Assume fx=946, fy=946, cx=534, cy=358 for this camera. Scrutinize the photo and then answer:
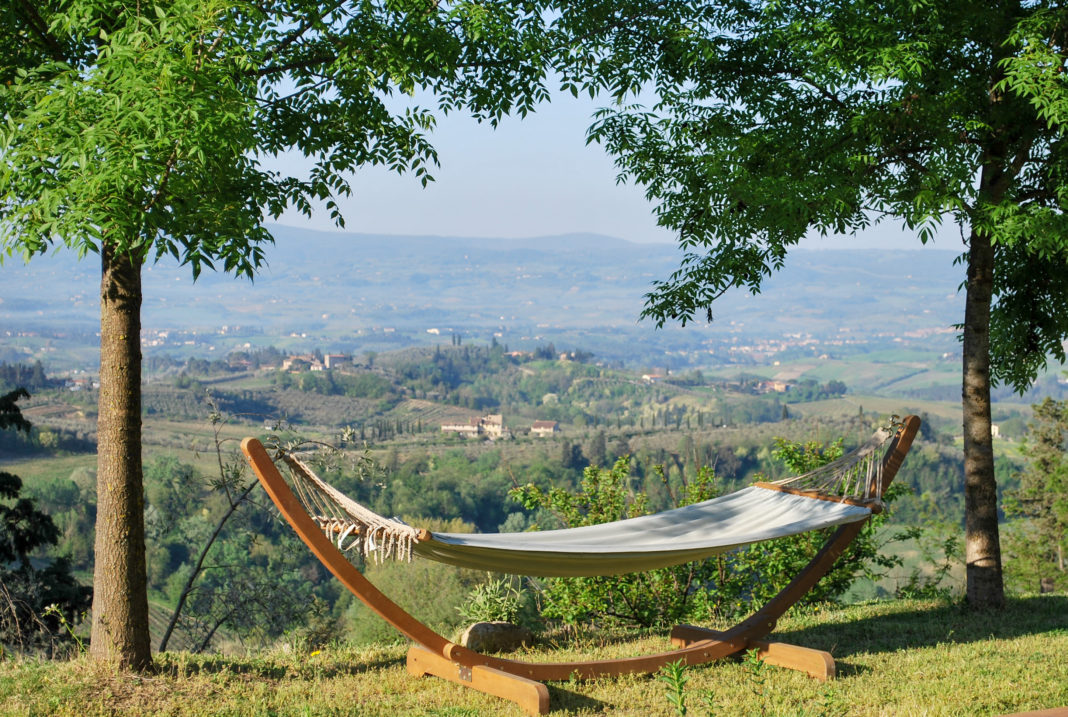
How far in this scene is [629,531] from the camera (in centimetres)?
429

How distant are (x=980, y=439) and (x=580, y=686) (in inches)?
126

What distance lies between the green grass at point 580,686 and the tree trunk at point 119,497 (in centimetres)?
15

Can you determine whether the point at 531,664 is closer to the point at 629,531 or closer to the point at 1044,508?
the point at 629,531

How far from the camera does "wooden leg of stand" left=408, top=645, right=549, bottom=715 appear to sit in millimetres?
3539

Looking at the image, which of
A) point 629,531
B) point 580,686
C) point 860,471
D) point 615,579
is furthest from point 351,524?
point 615,579

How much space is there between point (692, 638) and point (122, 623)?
8.57 ft

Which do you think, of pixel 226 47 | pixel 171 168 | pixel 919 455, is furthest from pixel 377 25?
pixel 919 455

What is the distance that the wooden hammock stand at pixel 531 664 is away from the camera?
11.5 feet

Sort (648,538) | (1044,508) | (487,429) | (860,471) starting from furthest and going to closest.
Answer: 1. (487,429)
2. (1044,508)
3. (860,471)
4. (648,538)

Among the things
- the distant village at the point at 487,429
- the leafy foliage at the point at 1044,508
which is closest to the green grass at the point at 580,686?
the leafy foliage at the point at 1044,508

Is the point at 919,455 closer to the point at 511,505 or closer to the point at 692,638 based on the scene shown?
the point at 511,505

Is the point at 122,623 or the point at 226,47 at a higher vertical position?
the point at 226,47

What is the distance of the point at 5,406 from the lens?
35.5ft

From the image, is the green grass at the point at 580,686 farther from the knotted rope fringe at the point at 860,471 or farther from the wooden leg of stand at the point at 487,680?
the knotted rope fringe at the point at 860,471
